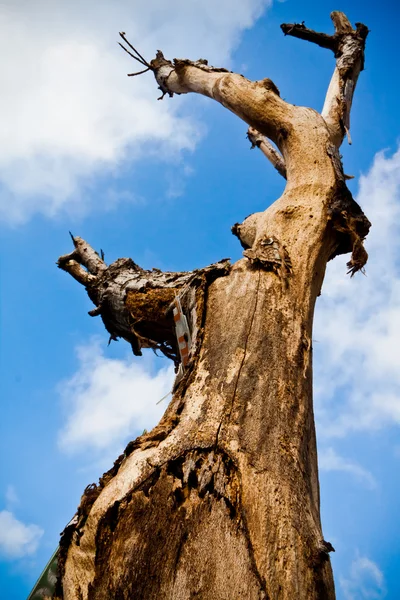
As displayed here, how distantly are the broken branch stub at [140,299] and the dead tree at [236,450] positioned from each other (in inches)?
0.7

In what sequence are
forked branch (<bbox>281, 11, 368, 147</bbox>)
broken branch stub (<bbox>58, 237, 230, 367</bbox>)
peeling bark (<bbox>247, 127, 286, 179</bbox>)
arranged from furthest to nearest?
peeling bark (<bbox>247, 127, 286, 179</bbox>)
forked branch (<bbox>281, 11, 368, 147</bbox>)
broken branch stub (<bbox>58, 237, 230, 367</bbox>)

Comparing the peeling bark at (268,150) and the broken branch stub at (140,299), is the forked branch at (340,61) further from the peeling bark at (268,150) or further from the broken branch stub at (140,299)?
the broken branch stub at (140,299)

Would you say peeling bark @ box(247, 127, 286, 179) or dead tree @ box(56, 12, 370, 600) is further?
peeling bark @ box(247, 127, 286, 179)

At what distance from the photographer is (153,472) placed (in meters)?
1.57

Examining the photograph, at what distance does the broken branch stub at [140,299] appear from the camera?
2.69 m

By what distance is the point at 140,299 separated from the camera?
2.88 metres

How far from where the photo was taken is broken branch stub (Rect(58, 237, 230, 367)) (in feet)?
8.83

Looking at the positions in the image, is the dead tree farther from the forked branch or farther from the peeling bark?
the peeling bark

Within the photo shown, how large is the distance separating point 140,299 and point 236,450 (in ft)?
4.81

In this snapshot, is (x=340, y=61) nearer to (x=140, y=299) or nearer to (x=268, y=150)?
(x=268, y=150)

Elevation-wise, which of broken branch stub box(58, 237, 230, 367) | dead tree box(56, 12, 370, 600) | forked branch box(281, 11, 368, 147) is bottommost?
dead tree box(56, 12, 370, 600)

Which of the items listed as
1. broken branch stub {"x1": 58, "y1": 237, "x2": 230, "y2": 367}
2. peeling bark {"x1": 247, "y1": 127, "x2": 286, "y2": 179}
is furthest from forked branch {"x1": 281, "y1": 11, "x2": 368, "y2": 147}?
broken branch stub {"x1": 58, "y1": 237, "x2": 230, "y2": 367}

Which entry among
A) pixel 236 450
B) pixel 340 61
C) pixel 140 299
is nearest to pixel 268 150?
pixel 340 61

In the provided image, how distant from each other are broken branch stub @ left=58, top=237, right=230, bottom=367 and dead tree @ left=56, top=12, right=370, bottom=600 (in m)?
0.02
